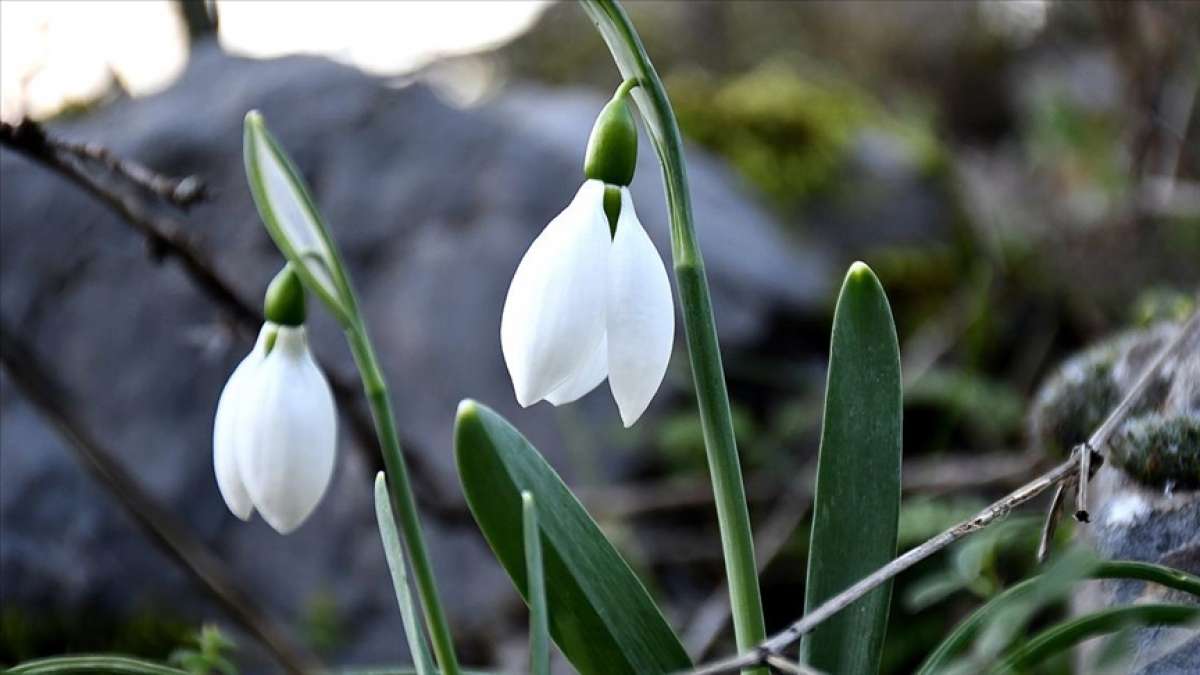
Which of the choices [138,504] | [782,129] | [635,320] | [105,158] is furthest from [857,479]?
[782,129]

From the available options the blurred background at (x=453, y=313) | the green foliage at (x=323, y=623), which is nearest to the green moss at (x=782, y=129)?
the blurred background at (x=453, y=313)

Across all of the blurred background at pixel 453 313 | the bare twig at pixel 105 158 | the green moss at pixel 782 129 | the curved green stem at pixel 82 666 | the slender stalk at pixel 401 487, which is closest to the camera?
the slender stalk at pixel 401 487

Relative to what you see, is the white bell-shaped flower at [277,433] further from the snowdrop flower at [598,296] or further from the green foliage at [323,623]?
the green foliage at [323,623]

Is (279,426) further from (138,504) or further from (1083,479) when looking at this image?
(138,504)

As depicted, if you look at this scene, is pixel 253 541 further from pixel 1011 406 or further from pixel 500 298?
pixel 1011 406

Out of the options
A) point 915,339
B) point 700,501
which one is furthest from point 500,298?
point 915,339

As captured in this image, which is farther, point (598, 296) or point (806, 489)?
point (806, 489)
